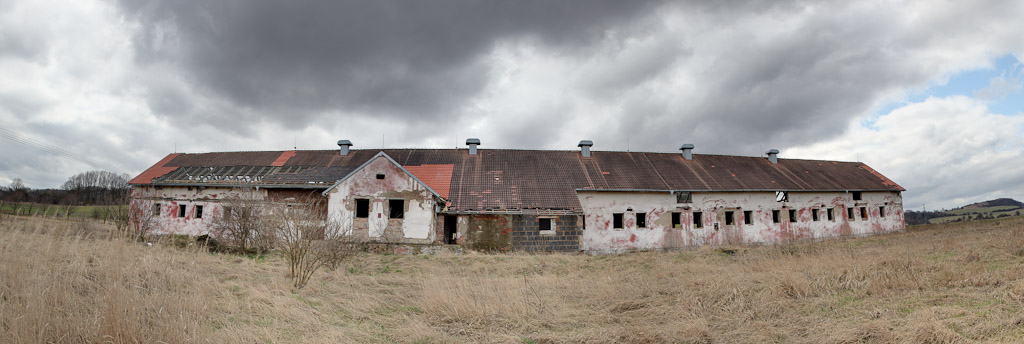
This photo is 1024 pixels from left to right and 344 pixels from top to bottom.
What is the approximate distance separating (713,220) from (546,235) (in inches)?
367

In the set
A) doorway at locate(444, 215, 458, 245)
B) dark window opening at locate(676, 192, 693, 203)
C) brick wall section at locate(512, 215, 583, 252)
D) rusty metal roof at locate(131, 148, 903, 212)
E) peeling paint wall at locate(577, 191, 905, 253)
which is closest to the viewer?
brick wall section at locate(512, 215, 583, 252)

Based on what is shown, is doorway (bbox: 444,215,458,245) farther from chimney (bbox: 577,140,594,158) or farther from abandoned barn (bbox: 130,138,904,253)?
chimney (bbox: 577,140,594,158)

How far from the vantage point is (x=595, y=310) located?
6.98m

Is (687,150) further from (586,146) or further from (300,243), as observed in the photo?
(300,243)

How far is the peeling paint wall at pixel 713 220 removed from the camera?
2002 cm

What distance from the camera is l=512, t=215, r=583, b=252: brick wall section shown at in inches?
695

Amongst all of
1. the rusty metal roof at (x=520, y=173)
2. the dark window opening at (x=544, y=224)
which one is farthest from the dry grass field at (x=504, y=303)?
the rusty metal roof at (x=520, y=173)

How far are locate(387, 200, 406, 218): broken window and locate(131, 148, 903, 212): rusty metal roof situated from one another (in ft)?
6.15

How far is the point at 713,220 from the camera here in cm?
2153

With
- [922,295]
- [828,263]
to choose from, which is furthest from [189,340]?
[828,263]

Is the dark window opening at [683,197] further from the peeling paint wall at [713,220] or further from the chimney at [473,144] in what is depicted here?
the chimney at [473,144]

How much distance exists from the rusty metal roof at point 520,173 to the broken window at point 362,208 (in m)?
2.79

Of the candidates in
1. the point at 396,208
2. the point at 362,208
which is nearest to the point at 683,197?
the point at 396,208

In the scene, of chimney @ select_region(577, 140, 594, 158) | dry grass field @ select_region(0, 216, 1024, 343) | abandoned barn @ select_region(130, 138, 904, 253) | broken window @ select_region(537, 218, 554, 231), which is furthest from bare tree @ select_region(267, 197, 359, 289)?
chimney @ select_region(577, 140, 594, 158)
